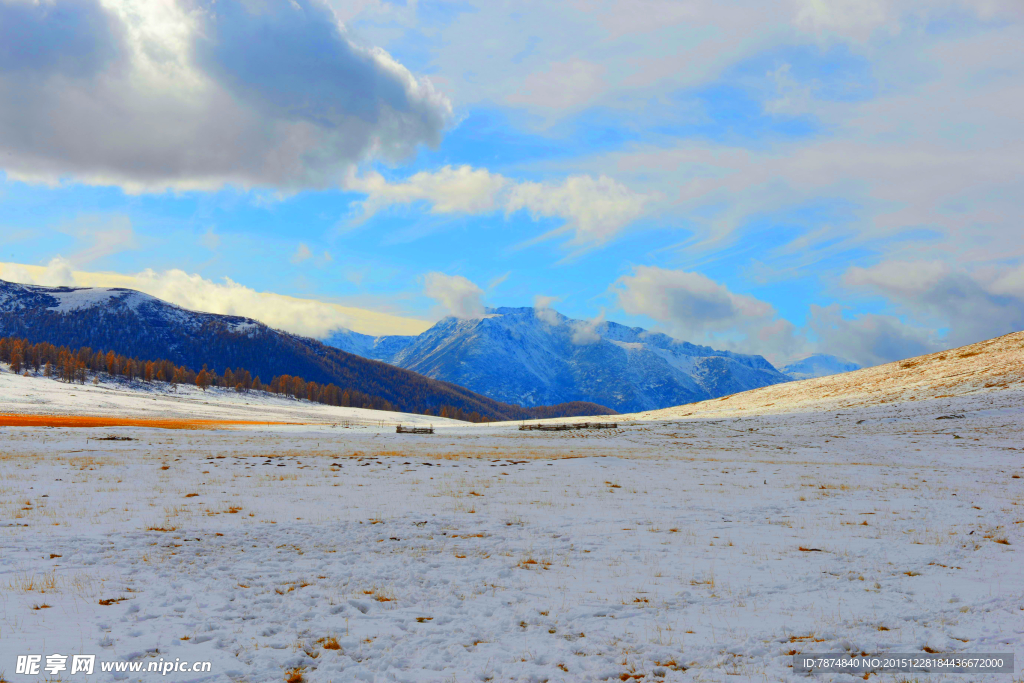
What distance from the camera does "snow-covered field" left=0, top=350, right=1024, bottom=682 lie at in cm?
828

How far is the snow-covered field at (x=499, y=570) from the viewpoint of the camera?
828cm

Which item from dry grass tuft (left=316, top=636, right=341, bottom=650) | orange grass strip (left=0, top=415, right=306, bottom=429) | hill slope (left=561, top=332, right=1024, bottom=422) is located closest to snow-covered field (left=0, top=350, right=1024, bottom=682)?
dry grass tuft (left=316, top=636, right=341, bottom=650)

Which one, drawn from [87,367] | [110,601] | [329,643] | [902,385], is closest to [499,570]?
[329,643]

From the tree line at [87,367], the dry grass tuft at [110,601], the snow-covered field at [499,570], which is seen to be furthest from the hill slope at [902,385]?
the tree line at [87,367]

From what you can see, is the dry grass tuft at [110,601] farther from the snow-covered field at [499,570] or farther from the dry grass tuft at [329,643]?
the dry grass tuft at [329,643]

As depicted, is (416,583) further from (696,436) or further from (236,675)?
(696,436)

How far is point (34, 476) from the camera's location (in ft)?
72.5

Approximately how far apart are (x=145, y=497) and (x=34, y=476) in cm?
792

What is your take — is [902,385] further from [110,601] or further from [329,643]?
[110,601]

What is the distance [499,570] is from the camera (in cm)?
1204

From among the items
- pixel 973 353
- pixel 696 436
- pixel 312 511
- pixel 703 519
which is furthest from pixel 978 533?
pixel 973 353

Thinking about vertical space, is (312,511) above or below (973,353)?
below

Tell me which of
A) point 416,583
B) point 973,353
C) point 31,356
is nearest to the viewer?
point 416,583

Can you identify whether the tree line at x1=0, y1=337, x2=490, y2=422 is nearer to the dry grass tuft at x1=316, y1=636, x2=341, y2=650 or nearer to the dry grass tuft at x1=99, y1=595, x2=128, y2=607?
the dry grass tuft at x1=99, y1=595, x2=128, y2=607
